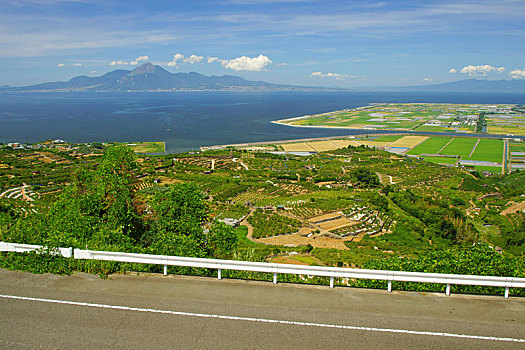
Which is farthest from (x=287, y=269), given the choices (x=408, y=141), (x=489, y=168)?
(x=408, y=141)

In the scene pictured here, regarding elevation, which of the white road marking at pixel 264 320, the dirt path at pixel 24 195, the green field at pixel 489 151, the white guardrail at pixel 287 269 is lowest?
the dirt path at pixel 24 195

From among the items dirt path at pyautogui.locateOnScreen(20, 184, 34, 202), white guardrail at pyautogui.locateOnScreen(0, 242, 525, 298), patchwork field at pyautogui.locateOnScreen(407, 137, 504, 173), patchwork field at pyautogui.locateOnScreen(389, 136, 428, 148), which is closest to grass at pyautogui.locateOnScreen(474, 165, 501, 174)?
patchwork field at pyautogui.locateOnScreen(407, 137, 504, 173)

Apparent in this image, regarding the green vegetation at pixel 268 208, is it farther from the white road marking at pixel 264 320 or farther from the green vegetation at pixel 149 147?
the green vegetation at pixel 149 147

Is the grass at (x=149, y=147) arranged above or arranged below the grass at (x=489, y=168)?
above

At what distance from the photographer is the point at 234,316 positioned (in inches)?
275

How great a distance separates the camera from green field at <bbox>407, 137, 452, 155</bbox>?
79.4 metres

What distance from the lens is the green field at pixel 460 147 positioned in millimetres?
78088

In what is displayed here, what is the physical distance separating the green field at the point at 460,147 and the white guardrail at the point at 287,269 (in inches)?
3012

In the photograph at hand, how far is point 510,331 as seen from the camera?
658 centimetres

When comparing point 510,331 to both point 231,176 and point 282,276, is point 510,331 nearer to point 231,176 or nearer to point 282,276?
point 282,276

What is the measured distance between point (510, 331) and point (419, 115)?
6069 inches

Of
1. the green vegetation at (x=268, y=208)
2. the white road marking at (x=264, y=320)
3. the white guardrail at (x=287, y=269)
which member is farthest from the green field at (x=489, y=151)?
the white road marking at (x=264, y=320)

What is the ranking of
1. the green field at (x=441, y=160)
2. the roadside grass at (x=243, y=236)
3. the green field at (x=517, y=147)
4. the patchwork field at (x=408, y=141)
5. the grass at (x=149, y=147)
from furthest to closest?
the patchwork field at (x=408, y=141), the green field at (x=517, y=147), the grass at (x=149, y=147), the green field at (x=441, y=160), the roadside grass at (x=243, y=236)

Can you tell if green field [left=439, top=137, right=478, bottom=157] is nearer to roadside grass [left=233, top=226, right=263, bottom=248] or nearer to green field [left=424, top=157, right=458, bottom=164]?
green field [left=424, top=157, right=458, bottom=164]
